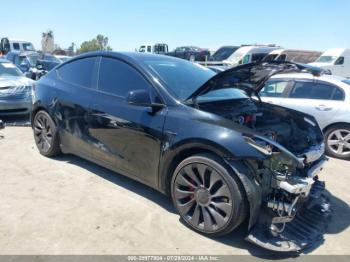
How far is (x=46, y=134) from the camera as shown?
5336 millimetres

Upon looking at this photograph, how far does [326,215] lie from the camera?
11.9 feet

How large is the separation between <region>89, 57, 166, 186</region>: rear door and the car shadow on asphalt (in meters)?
0.40

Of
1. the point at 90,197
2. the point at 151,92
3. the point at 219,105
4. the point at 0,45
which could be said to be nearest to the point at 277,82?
the point at 219,105

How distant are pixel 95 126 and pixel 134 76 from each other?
84cm

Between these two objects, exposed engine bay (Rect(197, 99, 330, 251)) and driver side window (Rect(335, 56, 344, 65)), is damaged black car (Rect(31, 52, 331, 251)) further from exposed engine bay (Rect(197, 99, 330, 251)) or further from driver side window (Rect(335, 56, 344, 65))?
driver side window (Rect(335, 56, 344, 65))

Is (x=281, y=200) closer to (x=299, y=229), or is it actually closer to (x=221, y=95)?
(x=299, y=229)

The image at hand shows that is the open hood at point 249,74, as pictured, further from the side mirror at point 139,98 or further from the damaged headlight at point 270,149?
the damaged headlight at point 270,149

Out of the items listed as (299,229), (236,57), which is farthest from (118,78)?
(236,57)

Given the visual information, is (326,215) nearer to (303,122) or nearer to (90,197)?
(303,122)

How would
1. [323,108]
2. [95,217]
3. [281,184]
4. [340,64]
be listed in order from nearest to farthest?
[281,184] → [95,217] → [323,108] → [340,64]

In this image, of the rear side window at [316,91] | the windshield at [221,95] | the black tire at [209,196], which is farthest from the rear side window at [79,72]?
the rear side window at [316,91]

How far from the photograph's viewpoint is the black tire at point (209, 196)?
3.07m

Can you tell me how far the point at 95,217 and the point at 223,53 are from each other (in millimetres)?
26355

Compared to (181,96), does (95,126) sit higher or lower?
lower
